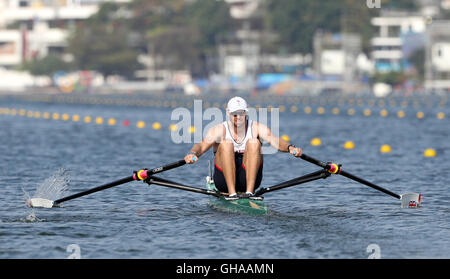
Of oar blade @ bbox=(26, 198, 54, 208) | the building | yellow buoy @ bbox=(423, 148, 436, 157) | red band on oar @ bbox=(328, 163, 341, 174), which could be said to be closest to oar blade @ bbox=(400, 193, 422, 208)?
red band on oar @ bbox=(328, 163, 341, 174)

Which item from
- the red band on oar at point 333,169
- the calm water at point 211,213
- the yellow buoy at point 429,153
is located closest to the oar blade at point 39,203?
the calm water at point 211,213

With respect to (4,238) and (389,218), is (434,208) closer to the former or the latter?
(389,218)

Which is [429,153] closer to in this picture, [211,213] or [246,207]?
[211,213]

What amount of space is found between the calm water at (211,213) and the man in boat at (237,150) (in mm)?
705

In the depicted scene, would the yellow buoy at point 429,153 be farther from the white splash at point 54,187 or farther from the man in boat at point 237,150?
the man in boat at point 237,150

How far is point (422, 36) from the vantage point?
17262 centimetres

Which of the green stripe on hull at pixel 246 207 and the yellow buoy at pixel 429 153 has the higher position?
the green stripe on hull at pixel 246 207

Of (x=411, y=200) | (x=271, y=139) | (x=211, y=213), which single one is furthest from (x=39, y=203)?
(x=411, y=200)

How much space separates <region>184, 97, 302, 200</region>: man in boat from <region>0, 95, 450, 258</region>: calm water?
705 millimetres

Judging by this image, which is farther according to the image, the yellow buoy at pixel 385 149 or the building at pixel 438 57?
the building at pixel 438 57

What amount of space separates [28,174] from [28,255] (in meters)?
12.0

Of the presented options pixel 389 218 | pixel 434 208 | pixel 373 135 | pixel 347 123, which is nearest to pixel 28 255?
pixel 389 218

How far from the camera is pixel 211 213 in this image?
1895cm

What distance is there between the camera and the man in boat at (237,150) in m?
18.5
